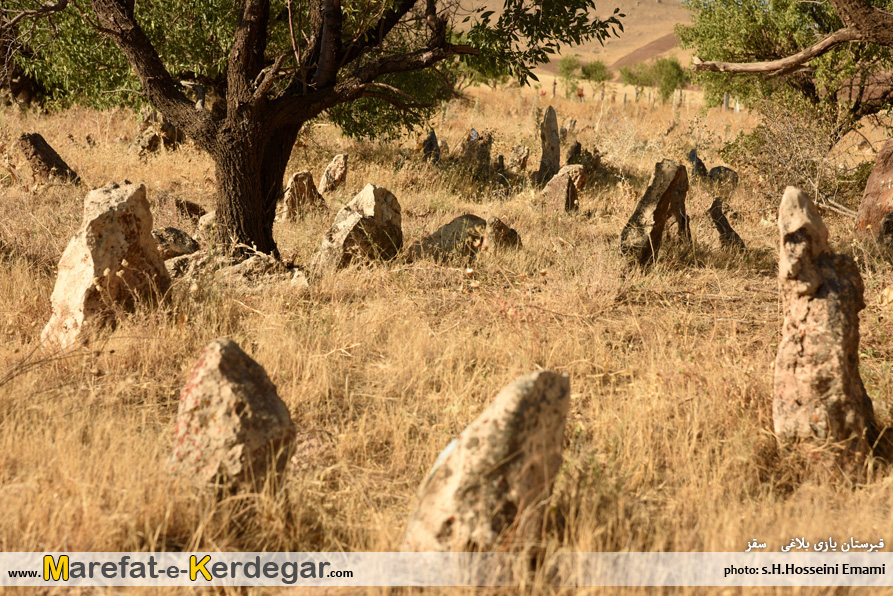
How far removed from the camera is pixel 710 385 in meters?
3.78

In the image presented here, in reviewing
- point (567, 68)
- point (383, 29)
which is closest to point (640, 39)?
point (567, 68)

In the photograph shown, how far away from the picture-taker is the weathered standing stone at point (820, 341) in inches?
124

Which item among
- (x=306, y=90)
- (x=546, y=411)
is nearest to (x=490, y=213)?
(x=306, y=90)

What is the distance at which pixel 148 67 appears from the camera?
5.95m

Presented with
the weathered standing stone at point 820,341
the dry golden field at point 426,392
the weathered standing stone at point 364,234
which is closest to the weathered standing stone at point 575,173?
the dry golden field at point 426,392

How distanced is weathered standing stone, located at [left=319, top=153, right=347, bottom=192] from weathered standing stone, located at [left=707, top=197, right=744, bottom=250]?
16.7ft

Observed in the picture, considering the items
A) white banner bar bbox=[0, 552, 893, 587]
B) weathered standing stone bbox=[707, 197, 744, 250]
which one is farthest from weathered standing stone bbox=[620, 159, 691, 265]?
white banner bar bbox=[0, 552, 893, 587]

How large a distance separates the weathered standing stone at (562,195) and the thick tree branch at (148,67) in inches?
183

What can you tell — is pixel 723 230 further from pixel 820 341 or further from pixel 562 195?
pixel 820 341

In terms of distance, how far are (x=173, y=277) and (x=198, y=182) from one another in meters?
4.71

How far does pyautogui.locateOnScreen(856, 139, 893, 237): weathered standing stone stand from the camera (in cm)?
701

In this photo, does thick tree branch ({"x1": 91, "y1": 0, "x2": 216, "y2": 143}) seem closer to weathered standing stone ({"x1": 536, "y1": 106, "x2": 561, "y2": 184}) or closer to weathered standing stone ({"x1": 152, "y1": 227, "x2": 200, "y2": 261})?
weathered standing stone ({"x1": 152, "y1": 227, "x2": 200, "y2": 261})

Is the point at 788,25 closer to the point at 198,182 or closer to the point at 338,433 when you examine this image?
the point at 198,182

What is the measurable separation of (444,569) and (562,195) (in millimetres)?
7186
